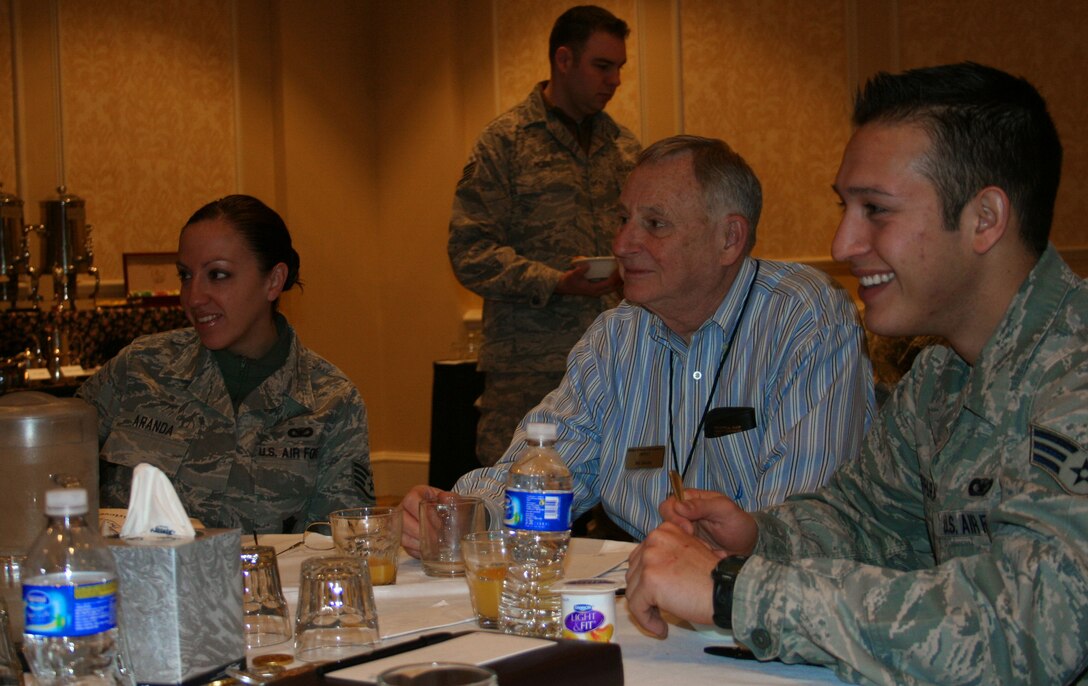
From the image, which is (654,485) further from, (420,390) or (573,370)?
(420,390)

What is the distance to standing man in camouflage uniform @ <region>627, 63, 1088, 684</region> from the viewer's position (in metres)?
1.36

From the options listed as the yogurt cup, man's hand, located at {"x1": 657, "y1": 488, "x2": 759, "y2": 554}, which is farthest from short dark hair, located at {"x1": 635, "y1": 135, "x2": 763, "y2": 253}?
the yogurt cup

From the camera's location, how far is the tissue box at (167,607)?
134cm

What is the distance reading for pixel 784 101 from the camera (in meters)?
6.16

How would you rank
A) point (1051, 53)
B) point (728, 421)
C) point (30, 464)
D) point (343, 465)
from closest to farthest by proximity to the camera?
point (30, 464) < point (728, 421) < point (343, 465) < point (1051, 53)

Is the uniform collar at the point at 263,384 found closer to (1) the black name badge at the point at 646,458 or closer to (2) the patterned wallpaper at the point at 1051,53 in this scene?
(1) the black name badge at the point at 646,458

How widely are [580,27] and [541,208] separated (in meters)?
0.68

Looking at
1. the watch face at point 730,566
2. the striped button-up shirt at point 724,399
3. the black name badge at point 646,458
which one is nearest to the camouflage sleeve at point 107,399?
the striped button-up shirt at point 724,399

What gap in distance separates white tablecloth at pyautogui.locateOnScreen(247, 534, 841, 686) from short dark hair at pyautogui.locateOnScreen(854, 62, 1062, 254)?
0.68m

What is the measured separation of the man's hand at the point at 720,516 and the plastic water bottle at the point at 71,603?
88 cm

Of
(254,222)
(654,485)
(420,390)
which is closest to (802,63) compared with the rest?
(420,390)

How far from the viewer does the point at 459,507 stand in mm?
2029

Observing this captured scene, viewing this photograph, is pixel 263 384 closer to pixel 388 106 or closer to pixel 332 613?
pixel 332 613

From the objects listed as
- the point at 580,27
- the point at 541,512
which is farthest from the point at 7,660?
the point at 580,27
